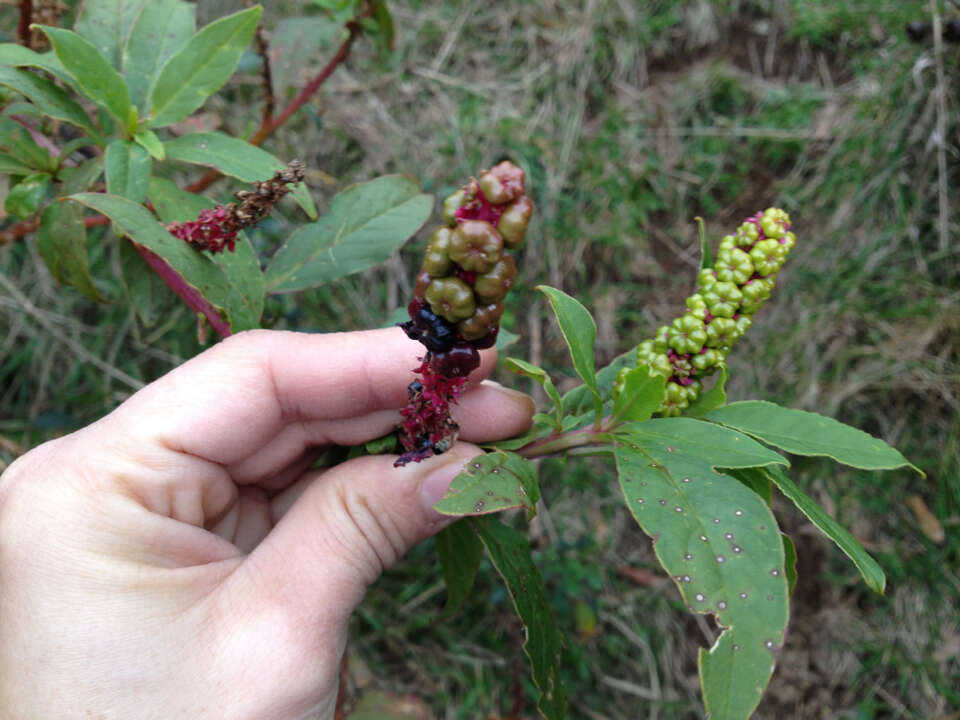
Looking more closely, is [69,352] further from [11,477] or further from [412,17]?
[412,17]

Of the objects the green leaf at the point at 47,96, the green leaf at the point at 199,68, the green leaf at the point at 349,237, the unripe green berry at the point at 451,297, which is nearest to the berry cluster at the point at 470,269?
the unripe green berry at the point at 451,297

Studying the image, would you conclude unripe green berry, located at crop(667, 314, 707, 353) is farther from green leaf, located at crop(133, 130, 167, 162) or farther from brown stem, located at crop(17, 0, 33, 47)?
brown stem, located at crop(17, 0, 33, 47)

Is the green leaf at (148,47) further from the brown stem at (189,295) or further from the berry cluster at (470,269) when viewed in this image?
the berry cluster at (470,269)

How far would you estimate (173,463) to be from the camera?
170cm

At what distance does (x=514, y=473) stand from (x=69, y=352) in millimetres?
3000

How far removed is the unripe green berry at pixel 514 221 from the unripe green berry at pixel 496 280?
4cm

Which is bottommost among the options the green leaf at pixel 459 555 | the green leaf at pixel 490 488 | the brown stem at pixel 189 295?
the green leaf at pixel 459 555

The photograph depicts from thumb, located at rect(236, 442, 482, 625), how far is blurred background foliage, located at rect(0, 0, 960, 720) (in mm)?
1465

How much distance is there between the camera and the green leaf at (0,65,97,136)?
5.79 feet

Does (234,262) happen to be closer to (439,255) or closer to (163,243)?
(163,243)

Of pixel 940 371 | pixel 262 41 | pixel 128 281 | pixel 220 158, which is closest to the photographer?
pixel 220 158

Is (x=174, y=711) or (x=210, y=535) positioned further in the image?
(x=210, y=535)

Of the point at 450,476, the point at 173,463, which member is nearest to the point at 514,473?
the point at 450,476

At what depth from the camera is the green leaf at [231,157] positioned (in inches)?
71.3
